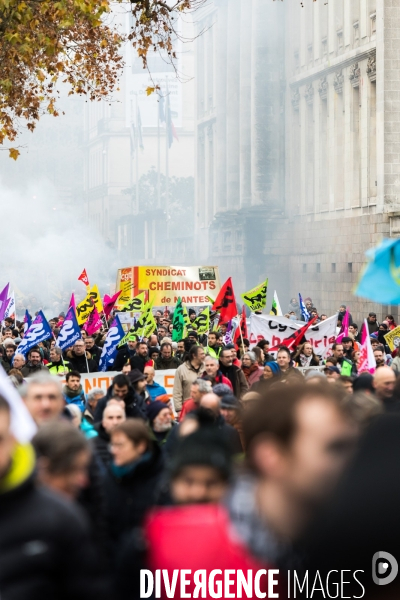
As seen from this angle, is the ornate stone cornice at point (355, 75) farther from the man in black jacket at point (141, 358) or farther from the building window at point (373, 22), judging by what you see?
the man in black jacket at point (141, 358)

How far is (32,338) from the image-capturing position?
15.6 metres

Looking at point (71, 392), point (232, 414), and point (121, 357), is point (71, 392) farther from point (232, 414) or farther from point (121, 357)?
point (121, 357)

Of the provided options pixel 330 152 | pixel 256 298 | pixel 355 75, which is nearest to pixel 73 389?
pixel 256 298

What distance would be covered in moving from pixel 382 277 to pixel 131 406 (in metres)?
4.36

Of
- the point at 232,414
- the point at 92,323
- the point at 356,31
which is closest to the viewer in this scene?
the point at 232,414

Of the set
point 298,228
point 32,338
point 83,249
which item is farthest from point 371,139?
point 83,249

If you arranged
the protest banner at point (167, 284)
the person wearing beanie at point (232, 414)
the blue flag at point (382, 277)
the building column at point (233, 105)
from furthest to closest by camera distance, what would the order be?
the building column at point (233, 105) → the protest banner at point (167, 284) → the person wearing beanie at point (232, 414) → the blue flag at point (382, 277)

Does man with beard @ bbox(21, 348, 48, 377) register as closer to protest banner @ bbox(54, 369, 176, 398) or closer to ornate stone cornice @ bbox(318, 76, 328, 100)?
protest banner @ bbox(54, 369, 176, 398)

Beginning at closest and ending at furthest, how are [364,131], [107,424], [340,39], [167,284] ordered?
[107,424] < [167,284] < [364,131] < [340,39]

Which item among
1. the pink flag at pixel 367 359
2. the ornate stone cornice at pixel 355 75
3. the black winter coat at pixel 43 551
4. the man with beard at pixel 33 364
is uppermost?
the ornate stone cornice at pixel 355 75

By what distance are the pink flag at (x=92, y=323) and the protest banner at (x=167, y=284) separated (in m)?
3.39

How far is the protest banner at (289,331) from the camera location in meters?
16.6

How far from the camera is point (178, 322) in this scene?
20.0m

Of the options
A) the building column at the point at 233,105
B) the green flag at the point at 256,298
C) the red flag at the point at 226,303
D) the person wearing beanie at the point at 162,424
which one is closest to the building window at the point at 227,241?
the building column at the point at 233,105
